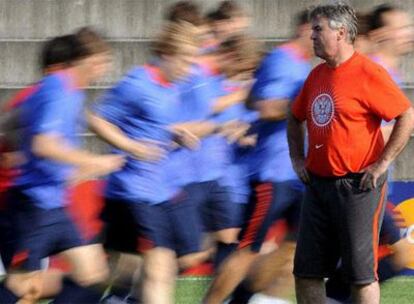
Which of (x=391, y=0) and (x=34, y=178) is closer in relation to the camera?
(x=34, y=178)

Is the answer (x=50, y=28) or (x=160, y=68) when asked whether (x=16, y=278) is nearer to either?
(x=160, y=68)

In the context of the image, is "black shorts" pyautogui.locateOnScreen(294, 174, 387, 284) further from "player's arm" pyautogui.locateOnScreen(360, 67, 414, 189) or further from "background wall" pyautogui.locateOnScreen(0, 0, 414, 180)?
"background wall" pyautogui.locateOnScreen(0, 0, 414, 180)

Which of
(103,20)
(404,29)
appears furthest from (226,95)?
(103,20)

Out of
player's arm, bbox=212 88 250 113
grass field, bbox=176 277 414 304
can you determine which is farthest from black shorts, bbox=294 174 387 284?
grass field, bbox=176 277 414 304

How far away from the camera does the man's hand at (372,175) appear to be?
6.74 metres

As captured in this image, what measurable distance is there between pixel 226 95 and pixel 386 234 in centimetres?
139

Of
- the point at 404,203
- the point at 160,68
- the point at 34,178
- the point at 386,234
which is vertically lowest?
the point at 404,203

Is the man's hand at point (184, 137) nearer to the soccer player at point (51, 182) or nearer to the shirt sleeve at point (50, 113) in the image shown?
the soccer player at point (51, 182)

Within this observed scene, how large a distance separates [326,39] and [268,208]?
175 cm

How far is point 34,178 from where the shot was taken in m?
7.18

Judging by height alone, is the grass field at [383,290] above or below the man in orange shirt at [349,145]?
below

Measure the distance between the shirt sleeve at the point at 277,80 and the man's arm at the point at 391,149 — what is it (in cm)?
156

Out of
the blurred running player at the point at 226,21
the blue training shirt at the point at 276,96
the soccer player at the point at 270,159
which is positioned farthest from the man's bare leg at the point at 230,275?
the blurred running player at the point at 226,21

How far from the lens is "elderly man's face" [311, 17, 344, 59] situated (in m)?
6.80
